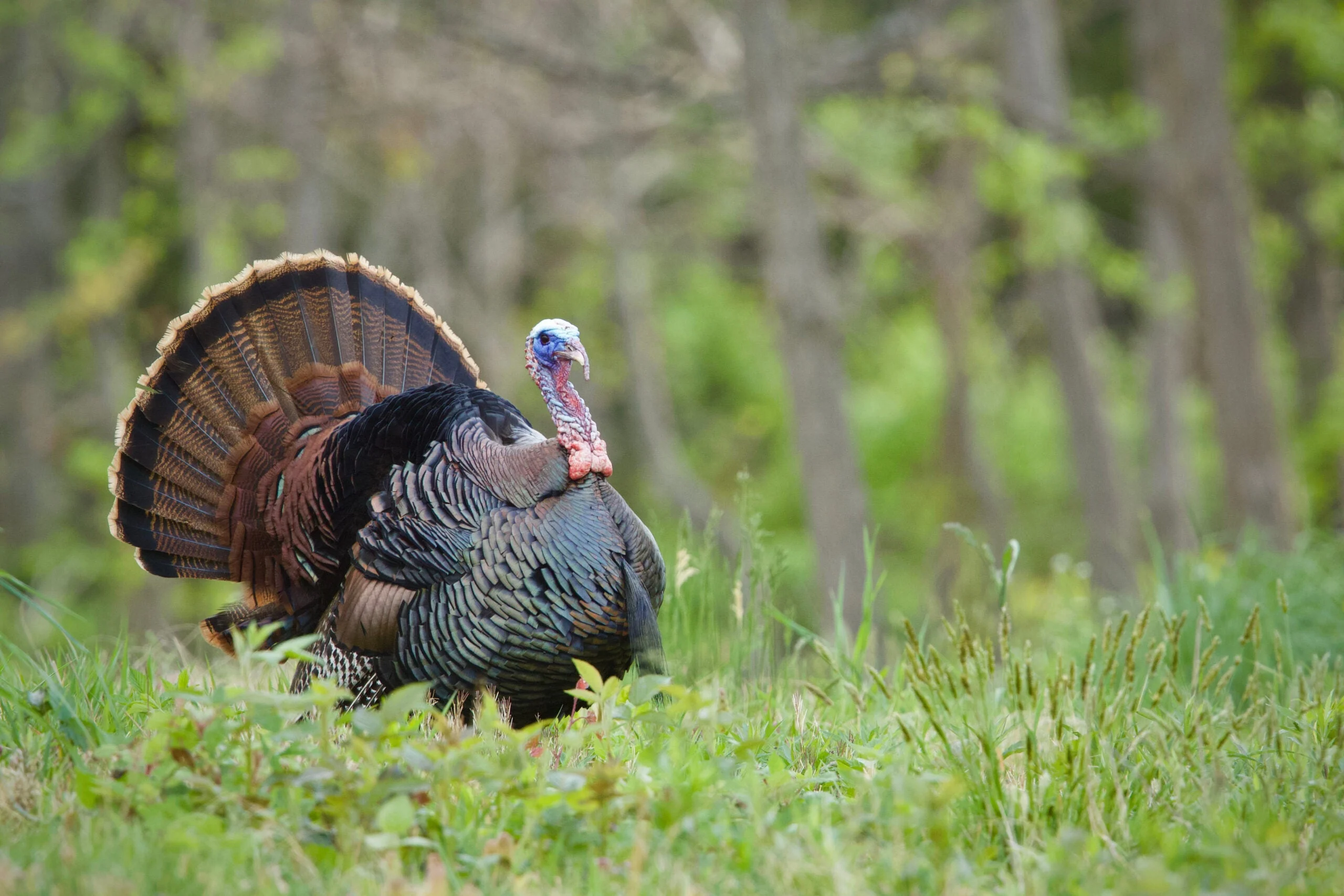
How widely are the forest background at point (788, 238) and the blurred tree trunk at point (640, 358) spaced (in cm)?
7

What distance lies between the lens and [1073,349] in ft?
35.6

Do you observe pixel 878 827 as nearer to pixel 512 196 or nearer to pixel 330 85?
pixel 330 85

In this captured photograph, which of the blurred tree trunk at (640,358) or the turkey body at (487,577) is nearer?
the turkey body at (487,577)

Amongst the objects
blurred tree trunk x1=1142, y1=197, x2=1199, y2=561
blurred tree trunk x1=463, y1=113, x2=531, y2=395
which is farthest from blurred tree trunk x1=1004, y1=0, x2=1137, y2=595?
blurred tree trunk x1=463, y1=113, x2=531, y2=395

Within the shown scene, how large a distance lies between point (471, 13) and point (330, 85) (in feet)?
5.48

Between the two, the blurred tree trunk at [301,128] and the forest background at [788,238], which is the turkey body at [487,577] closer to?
the forest background at [788,238]

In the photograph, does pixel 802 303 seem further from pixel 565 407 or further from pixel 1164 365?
pixel 1164 365

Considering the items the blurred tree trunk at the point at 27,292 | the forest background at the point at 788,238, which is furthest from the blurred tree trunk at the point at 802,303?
the blurred tree trunk at the point at 27,292

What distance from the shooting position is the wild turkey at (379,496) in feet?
11.1

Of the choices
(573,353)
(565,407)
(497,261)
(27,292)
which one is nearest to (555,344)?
(573,353)

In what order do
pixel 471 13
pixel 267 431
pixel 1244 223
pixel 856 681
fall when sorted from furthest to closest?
pixel 471 13 < pixel 1244 223 < pixel 267 431 < pixel 856 681

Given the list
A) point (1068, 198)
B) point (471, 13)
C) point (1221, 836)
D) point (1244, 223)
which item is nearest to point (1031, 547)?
point (1068, 198)

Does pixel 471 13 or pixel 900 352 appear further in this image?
pixel 900 352

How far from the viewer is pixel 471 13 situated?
12.6 meters
